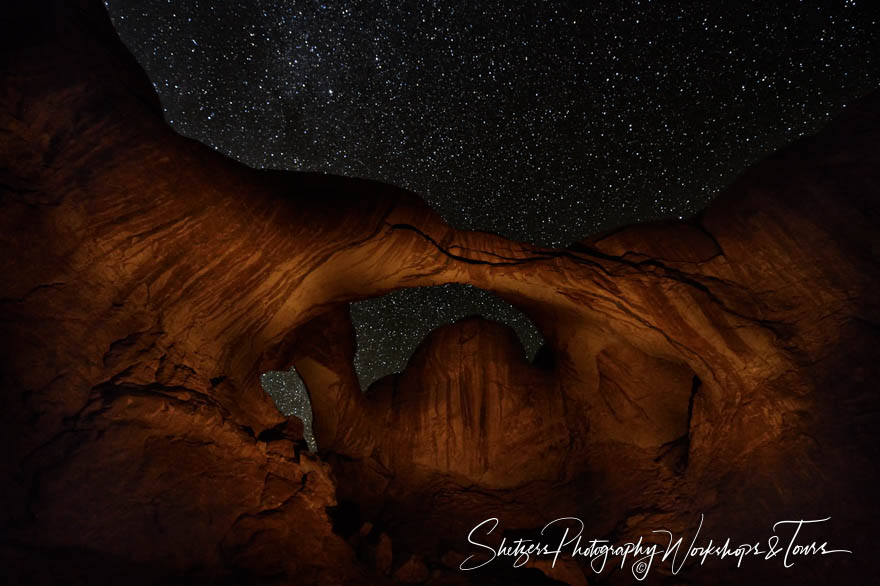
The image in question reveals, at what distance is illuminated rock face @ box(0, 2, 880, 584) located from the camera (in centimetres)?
455

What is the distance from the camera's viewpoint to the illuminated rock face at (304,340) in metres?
4.55

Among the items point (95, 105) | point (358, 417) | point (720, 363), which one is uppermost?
point (95, 105)

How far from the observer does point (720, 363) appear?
6.76m

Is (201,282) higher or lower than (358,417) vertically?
higher

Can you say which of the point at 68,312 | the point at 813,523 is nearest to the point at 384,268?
Answer: the point at 68,312

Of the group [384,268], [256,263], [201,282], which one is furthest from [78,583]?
[384,268]

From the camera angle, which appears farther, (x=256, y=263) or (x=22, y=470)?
(x=256, y=263)

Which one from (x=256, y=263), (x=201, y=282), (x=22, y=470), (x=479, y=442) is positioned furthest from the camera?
(x=479, y=442)

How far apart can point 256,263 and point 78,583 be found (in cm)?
408

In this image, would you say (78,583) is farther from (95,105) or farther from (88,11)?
(88,11)

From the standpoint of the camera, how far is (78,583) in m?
3.77

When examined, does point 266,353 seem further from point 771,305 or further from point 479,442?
point 771,305

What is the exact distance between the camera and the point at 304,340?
9375mm

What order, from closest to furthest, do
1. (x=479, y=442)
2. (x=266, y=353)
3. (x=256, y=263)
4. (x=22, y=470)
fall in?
(x=22, y=470), (x=256, y=263), (x=266, y=353), (x=479, y=442)
